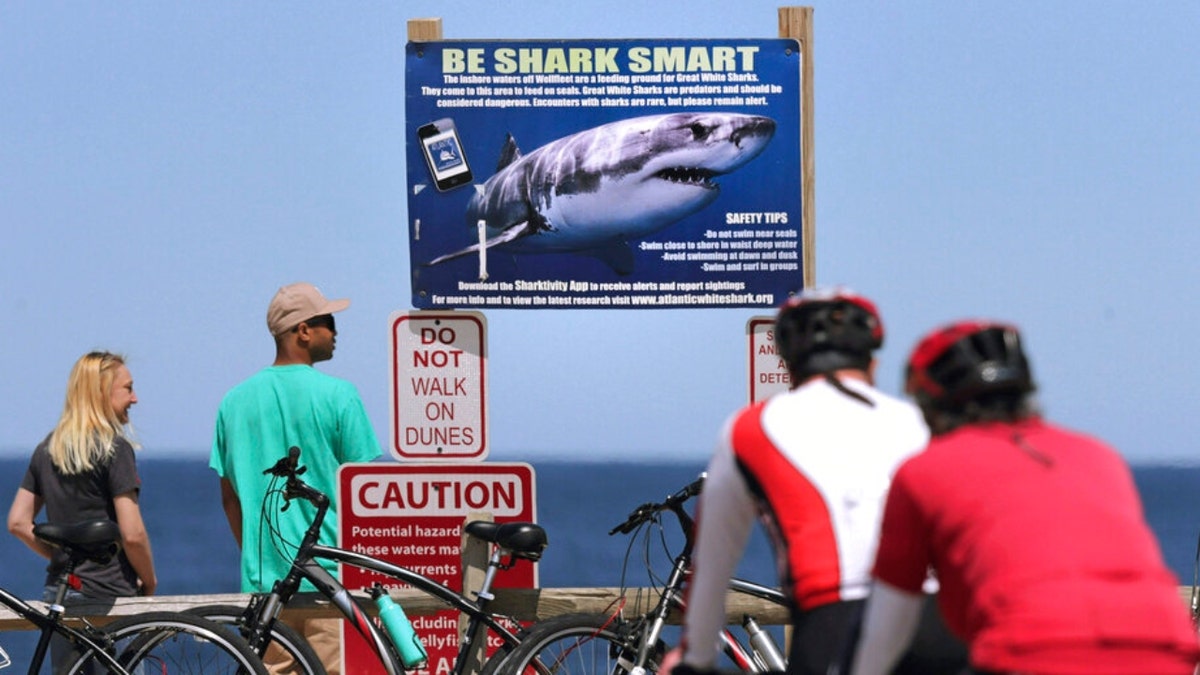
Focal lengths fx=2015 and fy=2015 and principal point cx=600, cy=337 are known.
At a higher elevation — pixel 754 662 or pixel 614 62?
pixel 614 62

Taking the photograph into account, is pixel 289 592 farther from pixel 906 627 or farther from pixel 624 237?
pixel 906 627

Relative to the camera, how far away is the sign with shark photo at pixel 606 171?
28.9 ft

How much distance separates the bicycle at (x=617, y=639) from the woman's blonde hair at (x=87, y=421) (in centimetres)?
179

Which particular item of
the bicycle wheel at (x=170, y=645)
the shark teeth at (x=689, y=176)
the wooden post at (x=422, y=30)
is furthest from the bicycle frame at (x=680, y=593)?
the wooden post at (x=422, y=30)

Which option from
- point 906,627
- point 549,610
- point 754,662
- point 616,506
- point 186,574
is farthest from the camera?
point 616,506

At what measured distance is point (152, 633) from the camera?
24.7ft

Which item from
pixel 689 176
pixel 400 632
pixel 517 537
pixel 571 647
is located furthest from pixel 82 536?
pixel 689 176

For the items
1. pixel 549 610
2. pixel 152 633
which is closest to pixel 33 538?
pixel 152 633

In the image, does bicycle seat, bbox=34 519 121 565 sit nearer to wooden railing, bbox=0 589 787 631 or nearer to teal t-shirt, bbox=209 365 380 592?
wooden railing, bbox=0 589 787 631

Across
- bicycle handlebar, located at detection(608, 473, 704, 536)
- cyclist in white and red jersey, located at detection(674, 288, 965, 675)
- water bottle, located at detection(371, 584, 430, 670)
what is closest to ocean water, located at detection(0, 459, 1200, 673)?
water bottle, located at detection(371, 584, 430, 670)

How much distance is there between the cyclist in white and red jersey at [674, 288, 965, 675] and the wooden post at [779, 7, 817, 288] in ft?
15.3

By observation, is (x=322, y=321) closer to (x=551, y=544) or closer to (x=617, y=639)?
(x=617, y=639)

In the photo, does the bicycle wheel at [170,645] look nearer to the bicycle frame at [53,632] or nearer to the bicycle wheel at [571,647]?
the bicycle frame at [53,632]

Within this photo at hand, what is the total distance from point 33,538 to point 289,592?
113cm
